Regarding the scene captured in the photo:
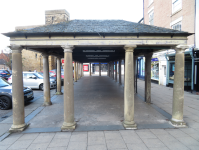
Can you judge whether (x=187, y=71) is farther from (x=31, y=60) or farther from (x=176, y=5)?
(x=31, y=60)

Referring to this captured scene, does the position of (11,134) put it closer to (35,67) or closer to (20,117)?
(20,117)

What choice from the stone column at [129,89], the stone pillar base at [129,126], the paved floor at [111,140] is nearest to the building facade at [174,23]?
the paved floor at [111,140]

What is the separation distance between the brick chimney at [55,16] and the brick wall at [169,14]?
75.5 feet

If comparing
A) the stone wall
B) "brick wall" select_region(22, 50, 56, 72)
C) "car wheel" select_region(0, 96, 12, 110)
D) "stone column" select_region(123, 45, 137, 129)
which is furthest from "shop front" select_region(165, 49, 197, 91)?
"brick wall" select_region(22, 50, 56, 72)

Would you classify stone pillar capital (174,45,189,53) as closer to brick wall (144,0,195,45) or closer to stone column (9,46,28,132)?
stone column (9,46,28,132)

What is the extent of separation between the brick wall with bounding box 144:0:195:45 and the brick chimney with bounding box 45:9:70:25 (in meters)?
23.0

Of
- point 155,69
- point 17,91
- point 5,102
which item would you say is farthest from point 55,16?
point 17,91

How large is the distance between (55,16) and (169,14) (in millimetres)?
29975

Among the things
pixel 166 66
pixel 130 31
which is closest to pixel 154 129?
pixel 130 31

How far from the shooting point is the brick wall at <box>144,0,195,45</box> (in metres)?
11.1

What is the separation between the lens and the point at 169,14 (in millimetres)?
14016

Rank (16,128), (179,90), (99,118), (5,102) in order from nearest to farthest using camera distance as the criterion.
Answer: (16,128)
(179,90)
(99,118)
(5,102)

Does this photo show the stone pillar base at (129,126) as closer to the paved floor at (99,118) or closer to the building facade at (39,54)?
the paved floor at (99,118)

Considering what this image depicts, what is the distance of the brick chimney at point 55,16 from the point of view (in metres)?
35.4
